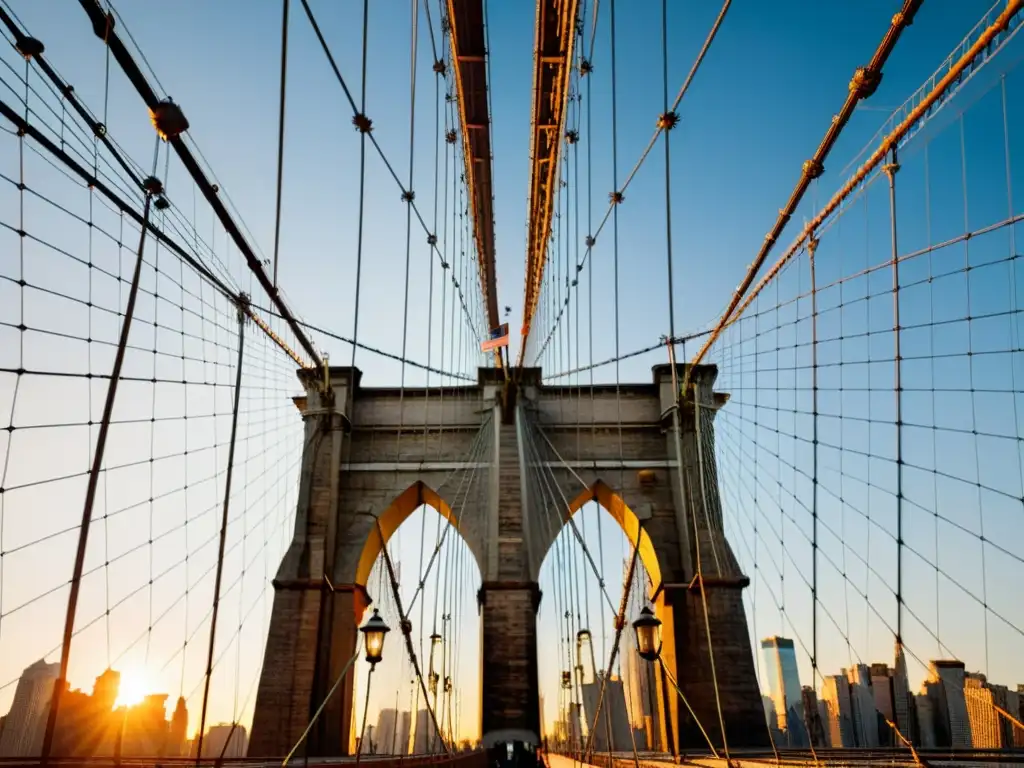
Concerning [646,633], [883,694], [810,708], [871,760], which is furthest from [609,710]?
[883,694]

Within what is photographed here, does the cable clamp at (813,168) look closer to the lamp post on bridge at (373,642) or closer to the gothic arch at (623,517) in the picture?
the lamp post on bridge at (373,642)

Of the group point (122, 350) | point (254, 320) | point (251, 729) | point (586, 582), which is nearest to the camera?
point (122, 350)

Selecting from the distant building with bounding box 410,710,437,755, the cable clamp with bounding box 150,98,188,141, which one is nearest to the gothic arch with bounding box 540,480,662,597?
the distant building with bounding box 410,710,437,755

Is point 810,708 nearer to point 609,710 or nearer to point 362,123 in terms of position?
point 609,710

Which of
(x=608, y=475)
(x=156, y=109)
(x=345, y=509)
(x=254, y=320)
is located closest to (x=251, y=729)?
(x=345, y=509)

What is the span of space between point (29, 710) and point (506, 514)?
12489mm

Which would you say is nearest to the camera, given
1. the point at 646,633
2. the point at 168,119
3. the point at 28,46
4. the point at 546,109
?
the point at 28,46

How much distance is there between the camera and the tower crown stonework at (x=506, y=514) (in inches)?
548

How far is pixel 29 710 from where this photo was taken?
18.3 m

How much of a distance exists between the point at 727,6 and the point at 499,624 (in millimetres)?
11182

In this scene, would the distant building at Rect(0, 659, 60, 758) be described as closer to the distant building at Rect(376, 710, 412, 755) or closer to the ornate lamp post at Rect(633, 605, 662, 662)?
the distant building at Rect(376, 710, 412, 755)

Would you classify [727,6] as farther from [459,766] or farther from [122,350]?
[459,766]

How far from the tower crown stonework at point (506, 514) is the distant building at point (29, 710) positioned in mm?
4067

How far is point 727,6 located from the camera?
5.86 metres
